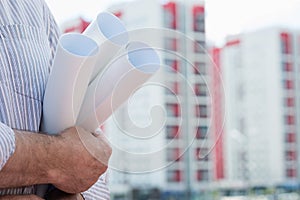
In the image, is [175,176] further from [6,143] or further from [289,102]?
[6,143]

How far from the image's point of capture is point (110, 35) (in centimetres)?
54

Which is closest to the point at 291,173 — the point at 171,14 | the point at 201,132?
the point at 171,14

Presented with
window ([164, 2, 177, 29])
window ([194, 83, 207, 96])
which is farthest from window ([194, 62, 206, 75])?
window ([164, 2, 177, 29])

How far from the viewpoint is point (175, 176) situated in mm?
4398

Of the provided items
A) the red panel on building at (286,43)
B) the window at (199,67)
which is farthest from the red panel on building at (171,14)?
the window at (199,67)

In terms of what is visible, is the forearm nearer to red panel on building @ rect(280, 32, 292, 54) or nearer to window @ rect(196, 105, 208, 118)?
window @ rect(196, 105, 208, 118)

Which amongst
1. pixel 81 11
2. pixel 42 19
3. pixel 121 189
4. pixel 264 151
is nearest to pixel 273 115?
pixel 264 151

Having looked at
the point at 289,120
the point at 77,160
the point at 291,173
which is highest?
the point at 77,160

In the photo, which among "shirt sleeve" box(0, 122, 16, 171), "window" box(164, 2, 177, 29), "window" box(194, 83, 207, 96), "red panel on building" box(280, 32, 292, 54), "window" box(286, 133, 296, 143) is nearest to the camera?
"shirt sleeve" box(0, 122, 16, 171)

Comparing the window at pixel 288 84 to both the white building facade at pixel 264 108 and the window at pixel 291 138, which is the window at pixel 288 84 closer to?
the white building facade at pixel 264 108

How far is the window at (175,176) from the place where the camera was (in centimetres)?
430

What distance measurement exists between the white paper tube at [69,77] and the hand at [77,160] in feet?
0.06

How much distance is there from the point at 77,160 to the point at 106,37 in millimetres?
115

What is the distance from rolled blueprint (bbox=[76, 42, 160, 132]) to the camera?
20.5 inches
